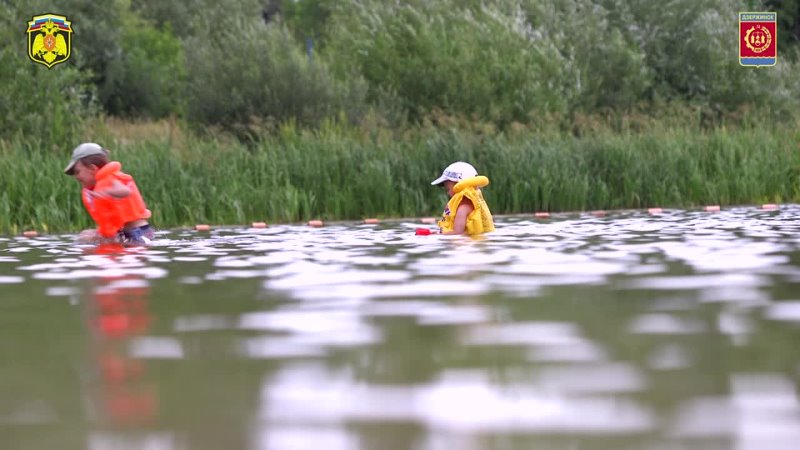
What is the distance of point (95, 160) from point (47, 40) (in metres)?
13.3

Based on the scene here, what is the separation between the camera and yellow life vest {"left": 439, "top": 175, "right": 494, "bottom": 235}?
16.0 metres

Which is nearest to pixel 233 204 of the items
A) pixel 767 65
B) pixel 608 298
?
pixel 608 298

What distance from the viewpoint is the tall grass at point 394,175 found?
20.7 m

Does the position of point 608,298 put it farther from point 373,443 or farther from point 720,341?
point 373,443

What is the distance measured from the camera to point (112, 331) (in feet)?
26.2

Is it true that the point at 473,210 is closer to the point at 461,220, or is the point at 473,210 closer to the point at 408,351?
the point at 461,220

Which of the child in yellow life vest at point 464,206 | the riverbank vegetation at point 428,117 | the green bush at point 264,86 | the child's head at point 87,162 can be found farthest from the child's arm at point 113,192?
the green bush at point 264,86

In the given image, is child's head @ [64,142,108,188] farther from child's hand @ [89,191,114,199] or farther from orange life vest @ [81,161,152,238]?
child's hand @ [89,191,114,199]

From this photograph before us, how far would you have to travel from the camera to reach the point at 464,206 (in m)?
16.0

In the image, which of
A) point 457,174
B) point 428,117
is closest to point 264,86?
point 428,117

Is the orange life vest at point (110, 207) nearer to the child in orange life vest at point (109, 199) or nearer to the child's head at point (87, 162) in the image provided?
the child in orange life vest at point (109, 199)

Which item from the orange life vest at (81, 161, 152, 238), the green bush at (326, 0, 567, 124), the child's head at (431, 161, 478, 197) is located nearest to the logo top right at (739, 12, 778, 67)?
the green bush at (326, 0, 567, 124)

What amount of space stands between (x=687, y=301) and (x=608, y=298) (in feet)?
1.64

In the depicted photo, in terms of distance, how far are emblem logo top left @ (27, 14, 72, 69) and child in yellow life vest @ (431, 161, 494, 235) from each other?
13.0 meters
